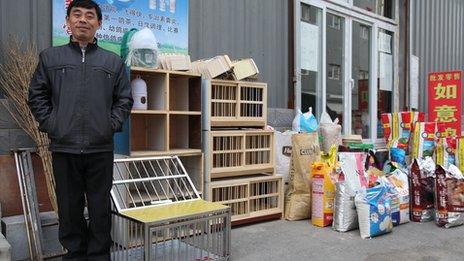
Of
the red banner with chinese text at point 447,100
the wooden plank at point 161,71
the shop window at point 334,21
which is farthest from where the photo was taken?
the red banner with chinese text at point 447,100

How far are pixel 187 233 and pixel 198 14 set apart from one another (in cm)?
238

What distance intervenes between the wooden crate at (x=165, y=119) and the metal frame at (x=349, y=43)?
1.93 meters

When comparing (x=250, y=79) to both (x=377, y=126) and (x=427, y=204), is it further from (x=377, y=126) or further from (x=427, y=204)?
(x=377, y=126)

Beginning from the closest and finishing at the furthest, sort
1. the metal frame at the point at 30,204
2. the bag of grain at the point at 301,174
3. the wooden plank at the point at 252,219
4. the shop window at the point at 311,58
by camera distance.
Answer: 1. the metal frame at the point at 30,204
2. the wooden plank at the point at 252,219
3. the bag of grain at the point at 301,174
4. the shop window at the point at 311,58

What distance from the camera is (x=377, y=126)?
7.46 m

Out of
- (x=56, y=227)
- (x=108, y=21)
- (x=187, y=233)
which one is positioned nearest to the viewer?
(x=187, y=233)

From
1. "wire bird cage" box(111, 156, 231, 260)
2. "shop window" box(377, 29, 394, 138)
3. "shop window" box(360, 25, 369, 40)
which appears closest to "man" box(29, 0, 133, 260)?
"wire bird cage" box(111, 156, 231, 260)

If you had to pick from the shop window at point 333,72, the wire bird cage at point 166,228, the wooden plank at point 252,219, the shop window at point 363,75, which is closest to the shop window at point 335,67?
the shop window at point 333,72

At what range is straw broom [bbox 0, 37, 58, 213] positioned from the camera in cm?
311

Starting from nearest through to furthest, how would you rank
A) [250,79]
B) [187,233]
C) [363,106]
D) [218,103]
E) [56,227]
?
1. [187,233]
2. [56,227]
3. [218,103]
4. [250,79]
5. [363,106]

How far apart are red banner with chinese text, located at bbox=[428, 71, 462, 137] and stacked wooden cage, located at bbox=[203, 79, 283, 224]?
362cm

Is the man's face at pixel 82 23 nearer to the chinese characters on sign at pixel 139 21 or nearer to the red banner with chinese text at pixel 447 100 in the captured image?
the chinese characters on sign at pixel 139 21

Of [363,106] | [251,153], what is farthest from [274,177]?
[363,106]

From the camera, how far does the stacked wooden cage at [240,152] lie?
389 centimetres
